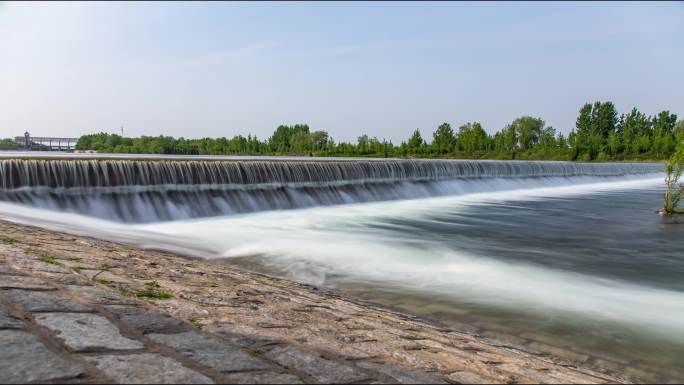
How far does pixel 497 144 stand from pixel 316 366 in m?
83.3

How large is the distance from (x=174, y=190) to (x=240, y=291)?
824 cm

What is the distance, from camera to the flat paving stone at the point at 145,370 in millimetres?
1857

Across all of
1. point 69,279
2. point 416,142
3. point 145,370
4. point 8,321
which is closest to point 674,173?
point 69,279

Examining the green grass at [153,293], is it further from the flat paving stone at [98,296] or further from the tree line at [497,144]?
the tree line at [497,144]

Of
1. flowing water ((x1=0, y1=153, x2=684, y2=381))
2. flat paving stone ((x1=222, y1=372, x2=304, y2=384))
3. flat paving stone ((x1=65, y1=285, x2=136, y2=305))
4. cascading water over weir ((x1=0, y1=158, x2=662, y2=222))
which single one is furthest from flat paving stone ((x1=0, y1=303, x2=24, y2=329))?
cascading water over weir ((x1=0, y1=158, x2=662, y2=222))

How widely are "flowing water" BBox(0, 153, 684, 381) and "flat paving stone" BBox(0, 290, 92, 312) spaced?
10.6ft

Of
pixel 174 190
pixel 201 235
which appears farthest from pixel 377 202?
pixel 201 235

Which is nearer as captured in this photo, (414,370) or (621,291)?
(414,370)

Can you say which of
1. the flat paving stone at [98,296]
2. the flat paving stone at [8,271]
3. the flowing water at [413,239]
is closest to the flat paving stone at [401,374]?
the flat paving stone at [98,296]

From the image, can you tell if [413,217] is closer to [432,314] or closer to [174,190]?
[174,190]

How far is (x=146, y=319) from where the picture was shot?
268 centimetres

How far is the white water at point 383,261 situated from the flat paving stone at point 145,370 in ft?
13.2

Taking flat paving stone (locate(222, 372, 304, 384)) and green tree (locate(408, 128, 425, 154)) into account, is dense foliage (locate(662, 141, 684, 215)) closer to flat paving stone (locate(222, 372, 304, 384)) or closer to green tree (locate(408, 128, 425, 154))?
flat paving stone (locate(222, 372, 304, 384))

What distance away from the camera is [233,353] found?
230 centimetres
